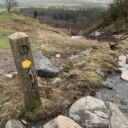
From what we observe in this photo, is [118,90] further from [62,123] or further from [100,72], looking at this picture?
[62,123]

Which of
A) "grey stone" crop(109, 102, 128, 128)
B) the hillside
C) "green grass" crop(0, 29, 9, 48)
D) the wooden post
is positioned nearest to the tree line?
"green grass" crop(0, 29, 9, 48)

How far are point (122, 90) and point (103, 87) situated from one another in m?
0.45

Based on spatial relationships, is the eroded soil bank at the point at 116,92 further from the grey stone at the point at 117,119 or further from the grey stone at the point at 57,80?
the grey stone at the point at 57,80

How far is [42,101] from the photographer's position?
6.30 meters

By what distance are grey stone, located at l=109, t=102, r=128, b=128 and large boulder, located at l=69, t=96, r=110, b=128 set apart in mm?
107

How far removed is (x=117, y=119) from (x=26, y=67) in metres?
1.82

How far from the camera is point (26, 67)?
5535mm

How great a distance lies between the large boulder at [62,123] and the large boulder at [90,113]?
19cm

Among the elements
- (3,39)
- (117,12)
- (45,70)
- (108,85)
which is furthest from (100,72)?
(117,12)

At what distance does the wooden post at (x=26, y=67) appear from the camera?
5.38 m

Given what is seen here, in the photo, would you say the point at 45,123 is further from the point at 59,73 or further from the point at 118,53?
the point at 118,53

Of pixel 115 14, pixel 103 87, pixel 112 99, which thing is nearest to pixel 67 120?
pixel 112 99

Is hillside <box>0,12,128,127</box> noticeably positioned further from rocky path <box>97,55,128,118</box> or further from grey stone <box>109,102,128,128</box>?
grey stone <box>109,102,128,128</box>

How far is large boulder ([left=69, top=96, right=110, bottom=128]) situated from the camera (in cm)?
571
